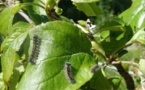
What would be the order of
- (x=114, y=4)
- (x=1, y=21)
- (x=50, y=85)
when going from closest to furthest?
1. (x=50, y=85)
2. (x=1, y=21)
3. (x=114, y=4)

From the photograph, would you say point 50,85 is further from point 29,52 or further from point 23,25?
point 23,25

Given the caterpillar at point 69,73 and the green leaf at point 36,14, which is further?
the green leaf at point 36,14

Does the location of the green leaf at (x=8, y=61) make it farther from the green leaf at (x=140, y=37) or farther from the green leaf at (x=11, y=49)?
the green leaf at (x=140, y=37)

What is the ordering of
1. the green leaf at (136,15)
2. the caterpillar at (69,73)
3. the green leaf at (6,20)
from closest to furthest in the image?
the caterpillar at (69,73), the green leaf at (6,20), the green leaf at (136,15)

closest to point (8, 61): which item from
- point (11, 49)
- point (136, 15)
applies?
point (11, 49)

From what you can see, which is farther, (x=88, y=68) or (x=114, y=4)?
(x=114, y=4)

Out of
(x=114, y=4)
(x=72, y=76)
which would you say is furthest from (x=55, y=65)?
(x=114, y=4)

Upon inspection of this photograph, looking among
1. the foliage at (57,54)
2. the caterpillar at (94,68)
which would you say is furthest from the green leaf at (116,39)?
the caterpillar at (94,68)
